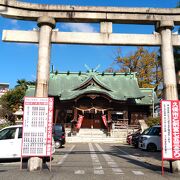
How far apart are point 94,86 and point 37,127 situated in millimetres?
28134

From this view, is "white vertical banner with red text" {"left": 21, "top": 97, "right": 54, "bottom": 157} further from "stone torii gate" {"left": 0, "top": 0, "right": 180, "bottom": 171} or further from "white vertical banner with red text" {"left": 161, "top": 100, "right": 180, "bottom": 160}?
"white vertical banner with red text" {"left": 161, "top": 100, "right": 180, "bottom": 160}

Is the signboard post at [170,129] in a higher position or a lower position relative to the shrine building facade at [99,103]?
lower

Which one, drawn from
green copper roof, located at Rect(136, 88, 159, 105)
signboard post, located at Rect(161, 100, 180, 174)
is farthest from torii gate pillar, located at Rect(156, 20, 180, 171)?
green copper roof, located at Rect(136, 88, 159, 105)

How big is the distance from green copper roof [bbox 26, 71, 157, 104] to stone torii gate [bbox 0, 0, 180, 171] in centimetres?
2482

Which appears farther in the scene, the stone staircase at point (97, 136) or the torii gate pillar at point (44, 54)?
the stone staircase at point (97, 136)

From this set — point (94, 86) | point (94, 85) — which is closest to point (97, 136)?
point (94, 86)

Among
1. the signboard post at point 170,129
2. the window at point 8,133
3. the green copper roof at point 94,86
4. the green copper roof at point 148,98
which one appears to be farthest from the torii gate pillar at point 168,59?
the green copper roof at point 148,98

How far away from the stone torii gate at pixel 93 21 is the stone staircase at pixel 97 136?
74.1 ft

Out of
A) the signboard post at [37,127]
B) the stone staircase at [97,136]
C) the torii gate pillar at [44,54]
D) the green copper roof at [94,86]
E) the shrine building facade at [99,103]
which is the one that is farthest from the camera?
the green copper roof at [94,86]

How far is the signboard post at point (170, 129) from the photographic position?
34.3 feet

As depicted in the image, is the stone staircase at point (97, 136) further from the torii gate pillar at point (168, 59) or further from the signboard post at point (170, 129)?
the signboard post at point (170, 129)

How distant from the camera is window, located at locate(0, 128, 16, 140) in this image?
14039 millimetres

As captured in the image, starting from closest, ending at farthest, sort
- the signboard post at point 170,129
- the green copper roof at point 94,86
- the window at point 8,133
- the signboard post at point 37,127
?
1. the signboard post at point 170,129
2. the signboard post at point 37,127
3. the window at point 8,133
4. the green copper roof at point 94,86

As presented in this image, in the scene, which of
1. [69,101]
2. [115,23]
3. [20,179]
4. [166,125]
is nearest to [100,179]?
[20,179]
